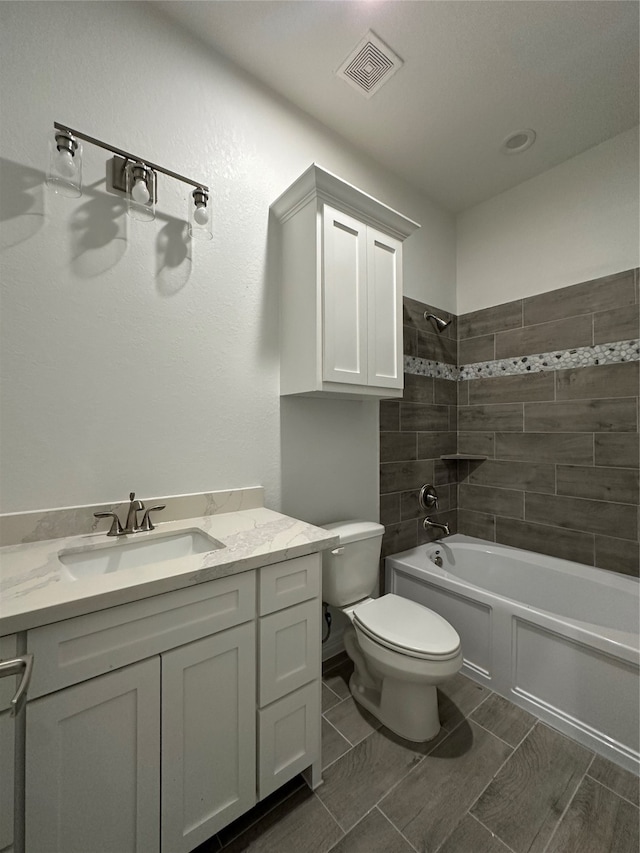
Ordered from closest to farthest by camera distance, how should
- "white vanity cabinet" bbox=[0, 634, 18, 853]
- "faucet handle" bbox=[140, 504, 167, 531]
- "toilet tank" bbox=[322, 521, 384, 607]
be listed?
"white vanity cabinet" bbox=[0, 634, 18, 853]
"faucet handle" bbox=[140, 504, 167, 531]
"toilet tank" bbox=[322, 521, 384, 607]

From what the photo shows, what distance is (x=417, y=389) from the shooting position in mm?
2311

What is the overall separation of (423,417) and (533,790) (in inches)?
68.9

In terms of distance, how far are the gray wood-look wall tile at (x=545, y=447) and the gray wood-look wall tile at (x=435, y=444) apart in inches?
11.9

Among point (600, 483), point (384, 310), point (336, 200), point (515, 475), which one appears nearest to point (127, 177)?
point (336, 200)

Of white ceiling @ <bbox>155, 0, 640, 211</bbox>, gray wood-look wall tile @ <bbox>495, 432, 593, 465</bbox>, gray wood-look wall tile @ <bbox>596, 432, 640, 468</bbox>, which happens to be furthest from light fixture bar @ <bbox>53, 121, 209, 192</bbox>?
gray wood-look wall tile @ <bbox>596, 432, 640, 468</bbox>

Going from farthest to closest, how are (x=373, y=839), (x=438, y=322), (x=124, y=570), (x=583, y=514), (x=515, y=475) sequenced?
1. (x=438, y=322)
2. (x=515, y=475)
3. (x=583, y=514)
4. (x=373, y=839)
5. (x=124, y=570)

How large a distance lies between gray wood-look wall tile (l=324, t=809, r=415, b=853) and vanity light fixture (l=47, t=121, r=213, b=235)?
210 cm

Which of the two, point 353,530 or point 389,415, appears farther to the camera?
point 389,415

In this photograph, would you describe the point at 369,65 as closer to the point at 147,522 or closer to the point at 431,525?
the point at 147,522

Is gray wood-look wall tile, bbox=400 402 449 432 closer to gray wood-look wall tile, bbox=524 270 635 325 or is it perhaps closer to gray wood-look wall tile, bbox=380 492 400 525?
gray wood-look wall tile, bbox=380 492 400 525

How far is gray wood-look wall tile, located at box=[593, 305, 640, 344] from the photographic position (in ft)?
6.03

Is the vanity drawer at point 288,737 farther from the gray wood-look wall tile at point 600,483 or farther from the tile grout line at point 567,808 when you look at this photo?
the gray wood-look wall tile at point 600,483

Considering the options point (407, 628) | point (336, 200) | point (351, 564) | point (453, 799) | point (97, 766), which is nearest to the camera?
point (97, 766)

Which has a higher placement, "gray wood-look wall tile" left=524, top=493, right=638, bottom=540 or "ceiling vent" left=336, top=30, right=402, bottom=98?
"ceiling vent" left=336, top=30, right=402, bottom=98
